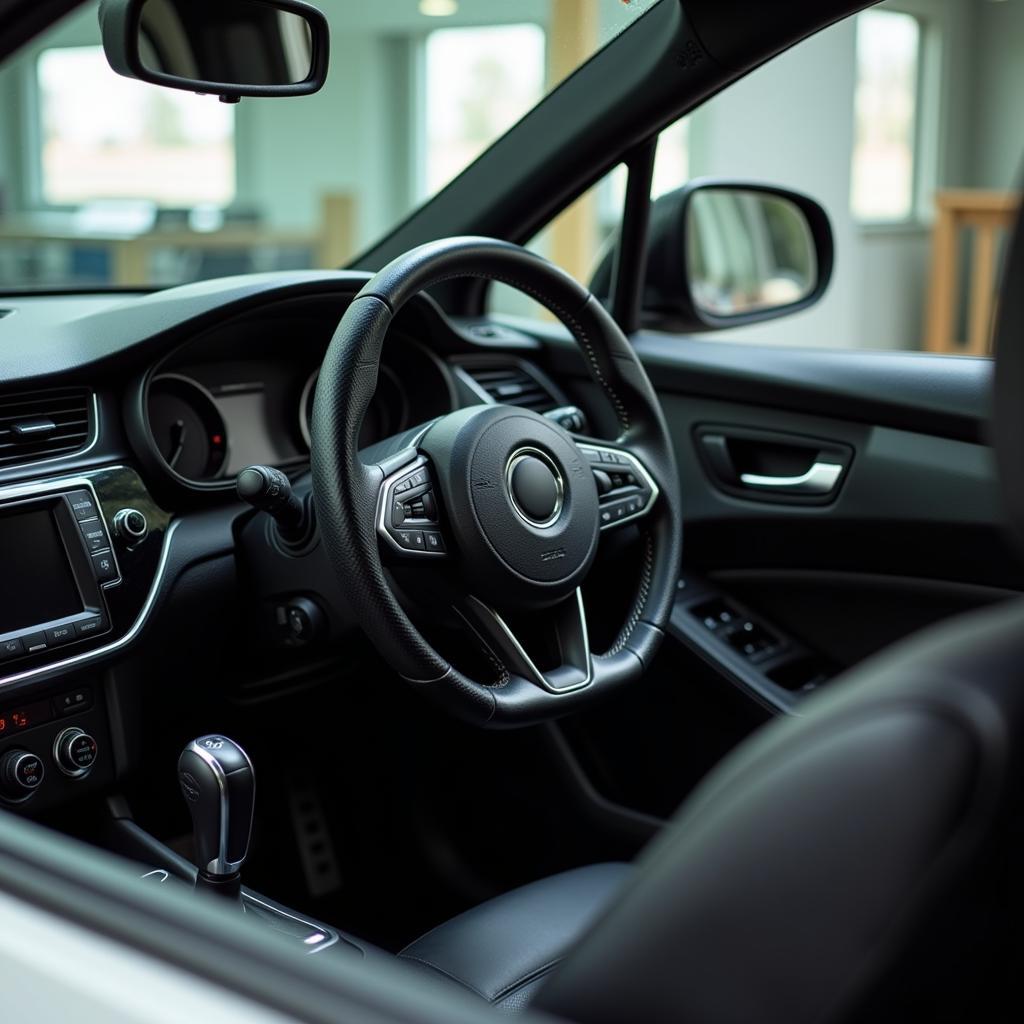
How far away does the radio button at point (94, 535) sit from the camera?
1533mm

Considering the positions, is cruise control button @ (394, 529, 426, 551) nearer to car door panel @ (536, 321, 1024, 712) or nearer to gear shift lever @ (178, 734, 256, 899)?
gear shift lever @ (178, 734, 256, 899)

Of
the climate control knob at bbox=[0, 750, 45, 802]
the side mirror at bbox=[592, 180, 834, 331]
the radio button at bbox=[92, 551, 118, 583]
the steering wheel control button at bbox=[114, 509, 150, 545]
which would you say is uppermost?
the side mirror at bbox=[592, 180, 834, 331]

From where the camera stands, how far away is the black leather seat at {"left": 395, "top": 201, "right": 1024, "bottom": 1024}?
577 millimetres

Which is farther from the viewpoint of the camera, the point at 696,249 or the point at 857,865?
the point at 696,249

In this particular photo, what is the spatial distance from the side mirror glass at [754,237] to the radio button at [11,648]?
1052 millimetres

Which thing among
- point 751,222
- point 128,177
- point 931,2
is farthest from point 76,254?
point 751,222

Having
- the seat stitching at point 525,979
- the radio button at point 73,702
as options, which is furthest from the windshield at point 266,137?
the seat stitching at point 525,979

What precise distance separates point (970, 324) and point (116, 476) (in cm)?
837

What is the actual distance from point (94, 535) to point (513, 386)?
2.09 feet

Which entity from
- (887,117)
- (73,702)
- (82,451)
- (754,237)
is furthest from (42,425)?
(887,117)

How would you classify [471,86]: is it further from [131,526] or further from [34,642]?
[34,642]

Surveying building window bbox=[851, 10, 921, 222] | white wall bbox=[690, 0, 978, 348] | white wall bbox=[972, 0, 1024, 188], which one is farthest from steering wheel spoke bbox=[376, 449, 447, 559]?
white wall bbox=[972, 0, 1024, 188]

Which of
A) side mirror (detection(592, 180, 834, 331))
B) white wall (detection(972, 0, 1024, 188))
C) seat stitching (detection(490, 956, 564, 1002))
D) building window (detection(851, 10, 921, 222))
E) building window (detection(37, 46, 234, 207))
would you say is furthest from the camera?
building window (detection(37, 46, 234, 207))

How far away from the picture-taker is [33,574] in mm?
1488
